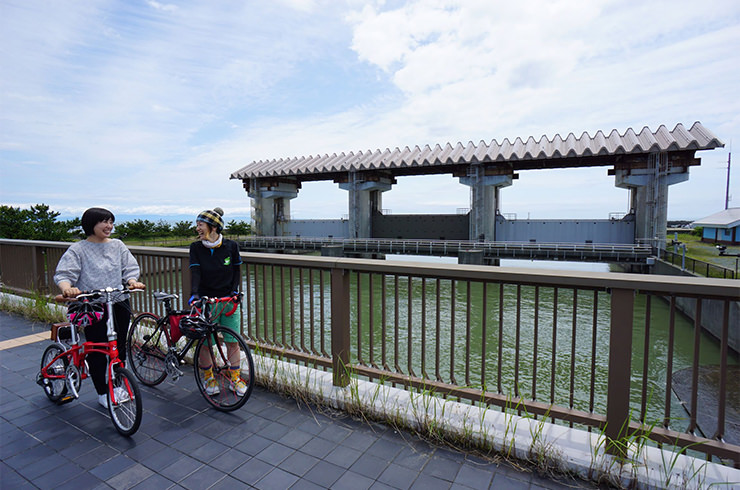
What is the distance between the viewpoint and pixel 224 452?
2.61 meters

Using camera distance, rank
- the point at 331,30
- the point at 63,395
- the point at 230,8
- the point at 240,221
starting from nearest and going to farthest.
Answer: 1. the point at 63,395
2. the point at 230,8
3. the point at 331,30
4. the point at 240,221

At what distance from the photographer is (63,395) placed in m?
3.27

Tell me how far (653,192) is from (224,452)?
86.0 ft

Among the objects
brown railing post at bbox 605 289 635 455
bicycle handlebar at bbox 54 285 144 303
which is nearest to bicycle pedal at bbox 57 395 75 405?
bicycle handlebar at bbox 54 285 144 303

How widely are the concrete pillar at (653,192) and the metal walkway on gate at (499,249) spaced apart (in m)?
1.69

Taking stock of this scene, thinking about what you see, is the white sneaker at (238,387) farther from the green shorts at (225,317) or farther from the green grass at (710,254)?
the green grass at (710,254)

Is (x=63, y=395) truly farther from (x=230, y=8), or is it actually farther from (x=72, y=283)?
(x=230, y=8)

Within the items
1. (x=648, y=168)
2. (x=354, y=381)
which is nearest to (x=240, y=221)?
(x=648, y=168)

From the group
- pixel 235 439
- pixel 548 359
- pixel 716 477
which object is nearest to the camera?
pixel 716 477

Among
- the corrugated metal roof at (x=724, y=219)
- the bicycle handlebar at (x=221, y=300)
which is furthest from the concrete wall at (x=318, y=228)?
the bicycle handlebar at (x=221, y=300)

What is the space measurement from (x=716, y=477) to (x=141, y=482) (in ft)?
11.0

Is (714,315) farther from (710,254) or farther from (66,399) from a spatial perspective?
(66,399)

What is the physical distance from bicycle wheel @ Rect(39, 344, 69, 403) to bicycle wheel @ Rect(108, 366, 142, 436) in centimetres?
78

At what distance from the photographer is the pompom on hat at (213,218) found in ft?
10.4
